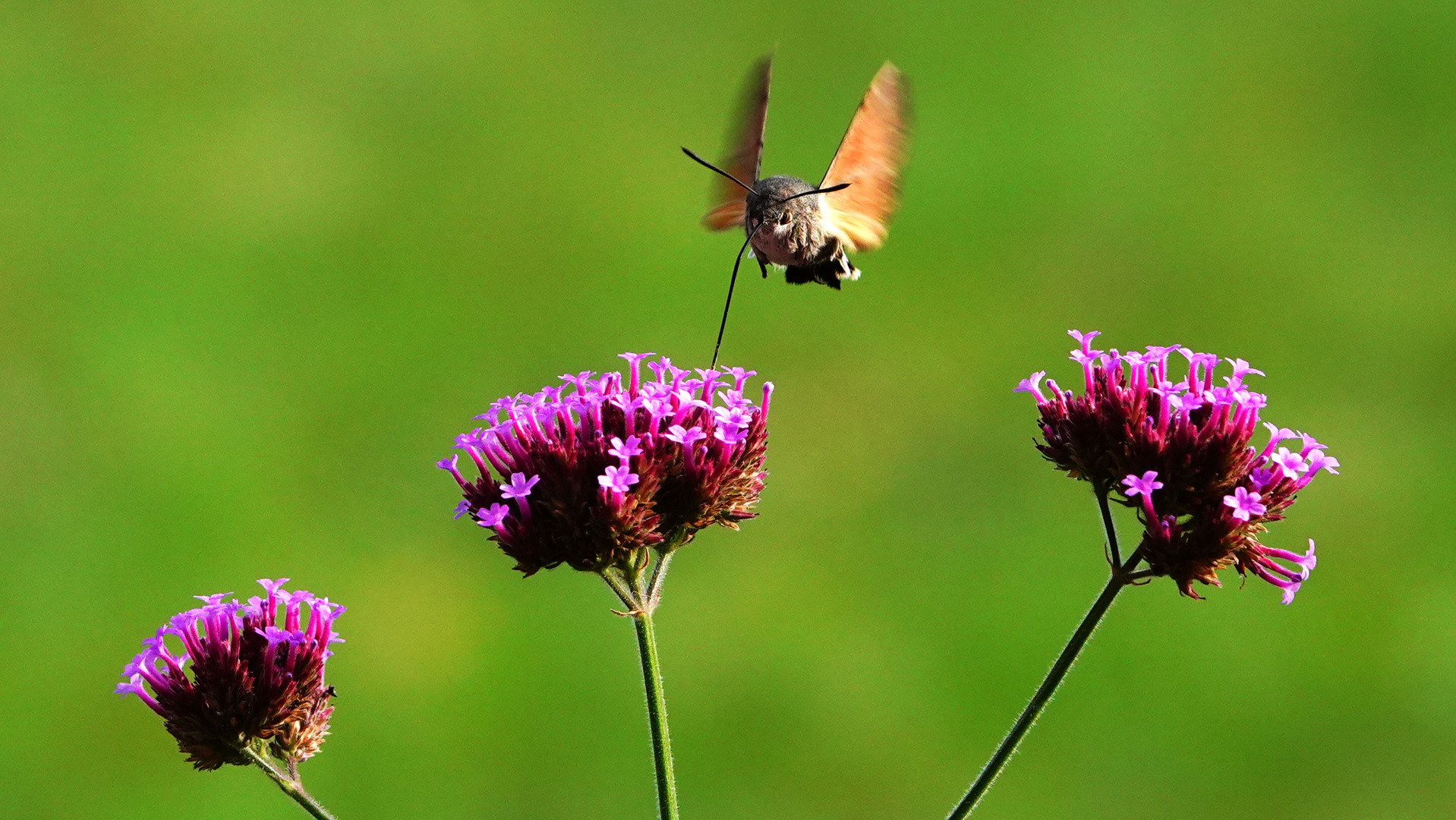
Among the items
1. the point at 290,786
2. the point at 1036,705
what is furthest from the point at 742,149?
the point at 290,786

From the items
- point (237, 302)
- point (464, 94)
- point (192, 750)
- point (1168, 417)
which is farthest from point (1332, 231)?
point (192, 750)

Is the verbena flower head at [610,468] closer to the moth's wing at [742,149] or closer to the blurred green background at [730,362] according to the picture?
the moth's wing at [742,149]

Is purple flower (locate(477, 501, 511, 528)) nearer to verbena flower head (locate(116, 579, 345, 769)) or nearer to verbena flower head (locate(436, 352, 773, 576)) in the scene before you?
verbena flower head (locate(436, 352, 773, 576))

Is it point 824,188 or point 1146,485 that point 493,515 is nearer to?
point 824,188

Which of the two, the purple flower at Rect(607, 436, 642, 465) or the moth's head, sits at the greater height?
the moth's head

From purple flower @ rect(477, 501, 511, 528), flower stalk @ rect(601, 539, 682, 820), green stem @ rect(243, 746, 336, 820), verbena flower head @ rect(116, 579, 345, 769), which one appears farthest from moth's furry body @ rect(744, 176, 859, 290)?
green stem @ rect(243, 746, 336, 820)

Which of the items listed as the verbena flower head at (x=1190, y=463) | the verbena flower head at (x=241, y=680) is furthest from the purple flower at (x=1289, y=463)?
the verbena flower head at (x=241, y=680)
